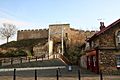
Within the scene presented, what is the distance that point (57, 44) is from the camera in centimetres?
6347

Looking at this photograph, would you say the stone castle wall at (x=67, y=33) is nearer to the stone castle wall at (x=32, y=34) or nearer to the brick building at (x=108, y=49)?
the stone castle wall at (x=32, y=34)

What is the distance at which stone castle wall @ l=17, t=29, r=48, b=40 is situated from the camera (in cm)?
7180

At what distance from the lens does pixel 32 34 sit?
73875 millimetres

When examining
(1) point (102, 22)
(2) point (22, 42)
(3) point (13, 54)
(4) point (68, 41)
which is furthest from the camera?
(2) point (22, 42)

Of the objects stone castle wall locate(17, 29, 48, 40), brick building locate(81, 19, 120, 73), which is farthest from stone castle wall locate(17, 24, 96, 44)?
brick building locate(81, 19, 120, 73)

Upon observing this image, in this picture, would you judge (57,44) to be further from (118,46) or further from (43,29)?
(118,46)

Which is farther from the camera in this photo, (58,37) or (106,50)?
(58,37)

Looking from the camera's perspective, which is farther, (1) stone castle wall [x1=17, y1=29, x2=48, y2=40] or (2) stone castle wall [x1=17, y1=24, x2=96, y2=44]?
(1) stone castle wall [x1=17, y1=29, x2=48, y2=40]

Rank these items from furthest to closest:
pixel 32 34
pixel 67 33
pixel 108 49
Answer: pixel 32 34, pixel 67 33, pixel 108 49

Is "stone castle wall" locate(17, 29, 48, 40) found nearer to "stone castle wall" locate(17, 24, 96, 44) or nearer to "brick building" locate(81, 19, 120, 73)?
"stone castle wall" locate(17, 24, 96, 44)

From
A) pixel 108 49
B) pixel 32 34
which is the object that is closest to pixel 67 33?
pixel 32 34

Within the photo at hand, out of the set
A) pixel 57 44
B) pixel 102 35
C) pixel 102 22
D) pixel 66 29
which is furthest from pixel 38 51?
pixel 102 35

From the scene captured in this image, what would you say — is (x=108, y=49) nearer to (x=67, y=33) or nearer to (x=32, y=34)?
(x=67, y=33)

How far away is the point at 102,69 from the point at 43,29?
4622cm
